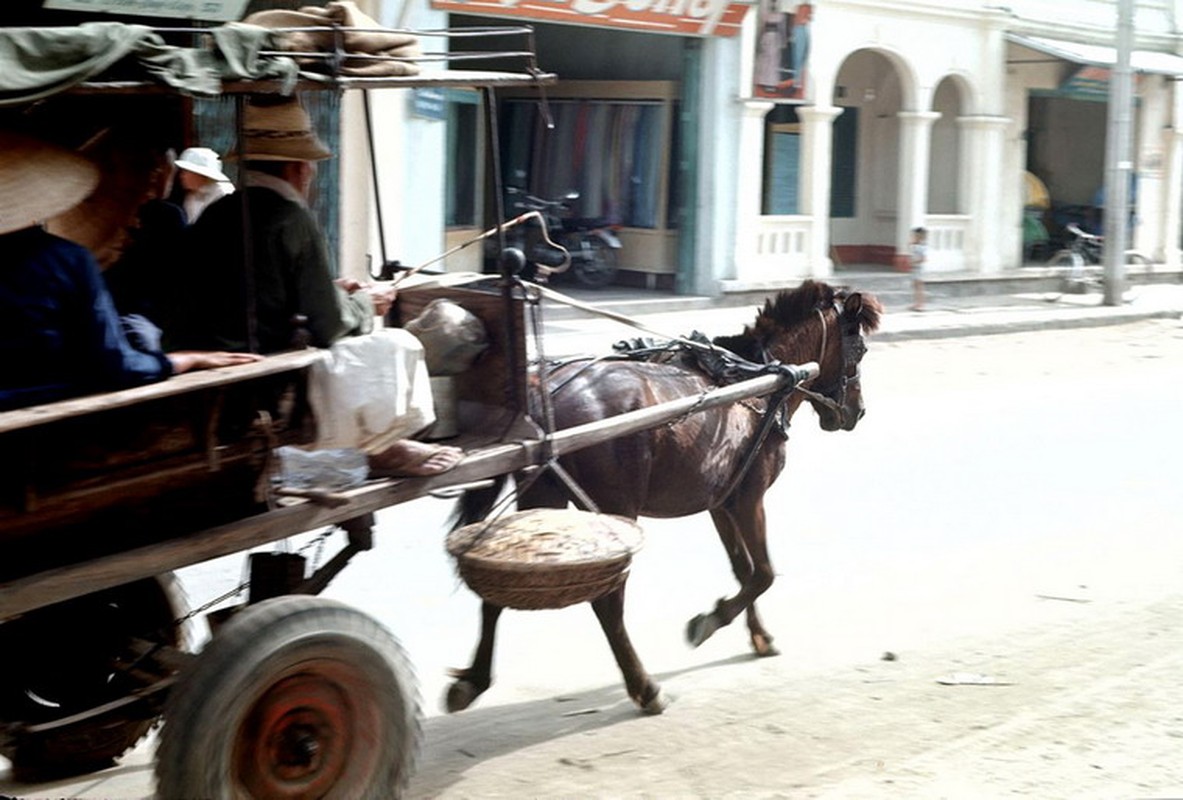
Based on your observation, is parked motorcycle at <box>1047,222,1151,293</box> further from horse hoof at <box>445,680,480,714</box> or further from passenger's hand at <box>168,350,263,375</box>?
passenger's hand at <box>168,350,263,375</box>

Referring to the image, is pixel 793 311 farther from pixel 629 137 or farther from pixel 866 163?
pixel 866 163

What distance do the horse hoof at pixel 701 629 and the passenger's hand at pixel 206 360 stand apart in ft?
8.55

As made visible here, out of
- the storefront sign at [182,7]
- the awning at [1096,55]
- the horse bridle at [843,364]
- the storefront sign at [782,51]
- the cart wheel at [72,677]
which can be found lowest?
the cart wheel at [72,677]

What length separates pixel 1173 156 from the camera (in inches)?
1033

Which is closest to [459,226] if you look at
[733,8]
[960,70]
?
[733,8]

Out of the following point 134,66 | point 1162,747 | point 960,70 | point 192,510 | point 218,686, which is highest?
point 960,70

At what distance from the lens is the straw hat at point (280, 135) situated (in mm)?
4609

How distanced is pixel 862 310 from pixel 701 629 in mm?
1698

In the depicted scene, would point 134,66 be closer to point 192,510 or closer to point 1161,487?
point 192,510

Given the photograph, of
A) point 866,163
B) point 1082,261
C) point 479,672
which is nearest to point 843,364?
point 479,672

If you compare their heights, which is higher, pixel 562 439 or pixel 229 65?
pixel 229 65

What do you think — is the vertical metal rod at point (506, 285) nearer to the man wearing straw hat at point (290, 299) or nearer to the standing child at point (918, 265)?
the man wearing straw hat at point (290, 299)

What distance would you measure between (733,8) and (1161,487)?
1060 cm

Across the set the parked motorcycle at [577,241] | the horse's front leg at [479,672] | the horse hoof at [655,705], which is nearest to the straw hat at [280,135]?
the horse's front leg at [479,672]
